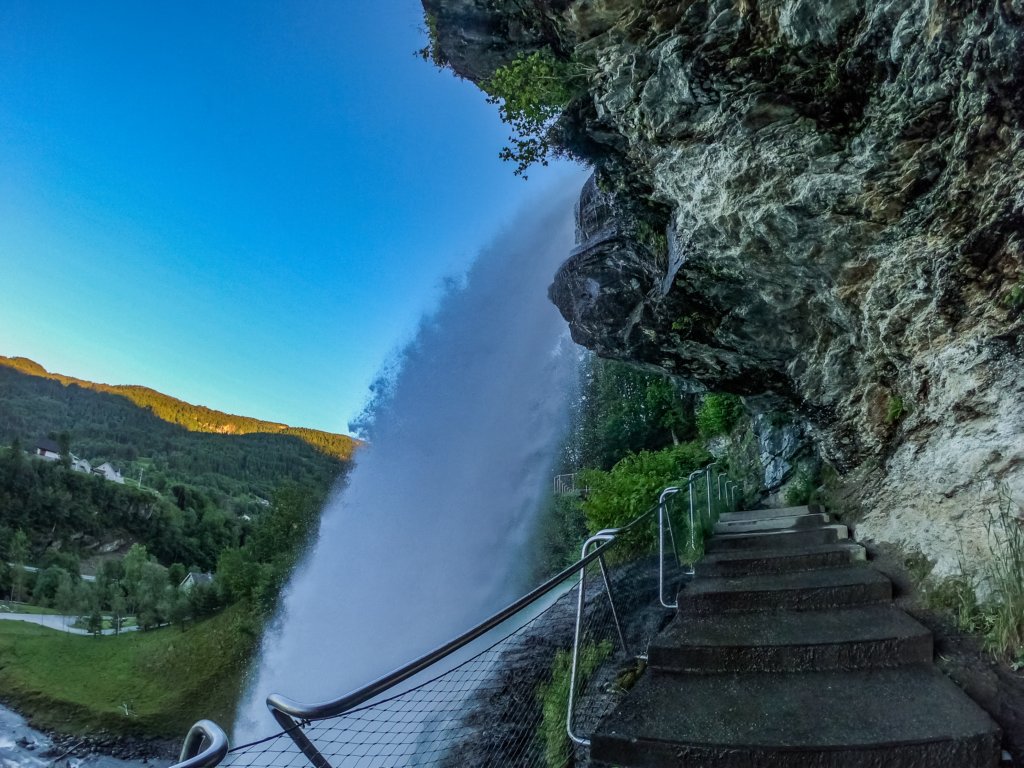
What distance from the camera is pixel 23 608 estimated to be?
29.3 meters

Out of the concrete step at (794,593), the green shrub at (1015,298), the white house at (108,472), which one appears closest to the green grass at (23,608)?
the white house at (108,472)

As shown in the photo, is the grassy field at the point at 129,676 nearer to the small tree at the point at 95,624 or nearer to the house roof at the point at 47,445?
the small tree at the point at 95,624

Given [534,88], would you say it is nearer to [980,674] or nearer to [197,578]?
[980,674]

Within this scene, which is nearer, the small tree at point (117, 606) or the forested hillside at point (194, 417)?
the small tree at point (117, 606)

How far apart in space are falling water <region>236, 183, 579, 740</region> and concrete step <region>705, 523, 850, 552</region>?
10.6 meters

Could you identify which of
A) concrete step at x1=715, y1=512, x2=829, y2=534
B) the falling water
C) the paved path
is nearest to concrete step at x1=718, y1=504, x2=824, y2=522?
concrete step at x1=715, y1=512, x2=829, y2=534

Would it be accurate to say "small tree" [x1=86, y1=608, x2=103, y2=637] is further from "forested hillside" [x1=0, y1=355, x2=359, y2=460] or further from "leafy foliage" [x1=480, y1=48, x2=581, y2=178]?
"leafy foliage" [x1=480, y1=48, x2=581, y2=178]

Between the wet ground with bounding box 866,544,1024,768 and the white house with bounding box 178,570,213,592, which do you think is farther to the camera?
the white house with bounding box 178,570,213,592

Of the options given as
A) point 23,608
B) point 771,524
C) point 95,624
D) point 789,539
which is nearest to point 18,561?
point 23,608

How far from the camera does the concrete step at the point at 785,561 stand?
3793 millimetres

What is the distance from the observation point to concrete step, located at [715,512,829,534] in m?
4.94

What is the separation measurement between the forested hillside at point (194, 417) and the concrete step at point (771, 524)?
48.7 m

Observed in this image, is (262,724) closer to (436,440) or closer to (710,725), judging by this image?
(436,440)

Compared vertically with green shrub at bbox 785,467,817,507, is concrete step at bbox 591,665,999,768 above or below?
below
